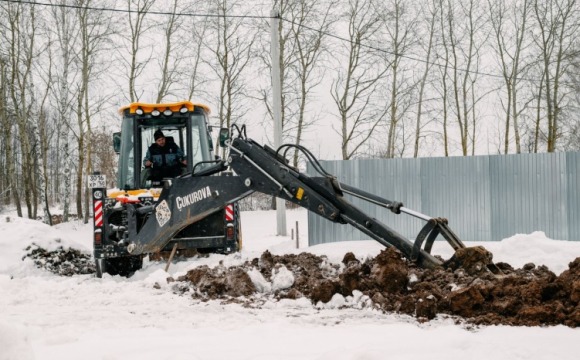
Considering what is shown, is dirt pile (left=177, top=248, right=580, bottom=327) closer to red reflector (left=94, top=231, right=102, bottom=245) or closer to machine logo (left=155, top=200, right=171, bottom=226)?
machine logo (left=155, top=200, right=171, bottom=226)

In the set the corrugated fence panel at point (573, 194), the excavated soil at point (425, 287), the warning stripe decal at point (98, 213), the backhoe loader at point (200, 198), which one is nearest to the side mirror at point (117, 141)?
the backhoe loader at point (200, 198)

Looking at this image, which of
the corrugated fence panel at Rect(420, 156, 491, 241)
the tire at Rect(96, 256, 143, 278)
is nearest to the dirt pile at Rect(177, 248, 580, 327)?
the tire at Rect(96, 256, 143, 278)

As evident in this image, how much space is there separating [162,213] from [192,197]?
0.65 m

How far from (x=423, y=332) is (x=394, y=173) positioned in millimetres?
9892

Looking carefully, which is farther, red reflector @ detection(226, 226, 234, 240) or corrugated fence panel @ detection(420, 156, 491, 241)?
corrugated fence panel @ detection(420, 156, 491, 241)

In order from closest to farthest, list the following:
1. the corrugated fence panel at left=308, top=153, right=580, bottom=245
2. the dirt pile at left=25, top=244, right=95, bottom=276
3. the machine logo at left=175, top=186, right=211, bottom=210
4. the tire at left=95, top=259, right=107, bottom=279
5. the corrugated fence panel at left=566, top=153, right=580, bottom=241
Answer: the machine logo at left=175, top=186, right=211, bottom=210 < the tire at left=95, top=259, right=107, bottom=279 < the dirt pile at left=25, top=244, right=95, bottom=276 < the corrugated fence panel at left=566, top=153, right=580, bottom=241 < the corrugated fence panel at left=308, top=153, right=580, bottom=245

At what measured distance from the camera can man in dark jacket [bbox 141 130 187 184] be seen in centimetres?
900

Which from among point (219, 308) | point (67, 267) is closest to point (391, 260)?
point (219, 308)

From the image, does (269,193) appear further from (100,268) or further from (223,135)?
(100,268)

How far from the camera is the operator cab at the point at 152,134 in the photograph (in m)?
9.02

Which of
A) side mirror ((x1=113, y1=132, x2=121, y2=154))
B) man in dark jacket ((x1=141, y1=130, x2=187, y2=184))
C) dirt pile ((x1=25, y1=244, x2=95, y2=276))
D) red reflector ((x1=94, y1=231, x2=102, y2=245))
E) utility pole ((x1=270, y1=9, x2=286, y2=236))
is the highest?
utility pole ((x1=270, y1=9, x2=286, y2=236))

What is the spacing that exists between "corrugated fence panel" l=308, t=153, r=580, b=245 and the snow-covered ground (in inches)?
227

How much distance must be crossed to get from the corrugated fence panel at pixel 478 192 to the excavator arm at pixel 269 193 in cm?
694

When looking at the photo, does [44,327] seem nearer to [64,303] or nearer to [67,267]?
[64,303]
